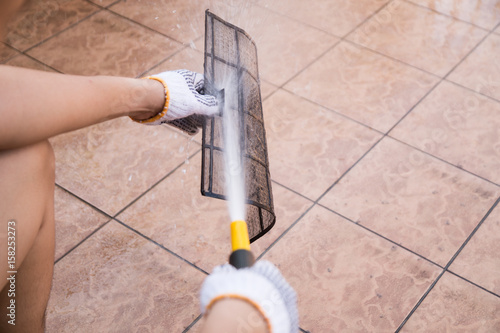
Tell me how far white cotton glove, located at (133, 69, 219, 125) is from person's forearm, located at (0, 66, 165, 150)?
16 cm

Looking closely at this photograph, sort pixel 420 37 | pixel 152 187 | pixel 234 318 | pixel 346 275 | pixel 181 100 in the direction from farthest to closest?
1. pixel 420 37
2. pixel 152 187
3. pixel 346 275
4. pixel 181 100
5. pixel 234 318

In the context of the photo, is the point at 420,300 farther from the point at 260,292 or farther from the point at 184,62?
the point at 184,62

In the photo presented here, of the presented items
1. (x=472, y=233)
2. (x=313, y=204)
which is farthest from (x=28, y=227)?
(x=472, y=233)

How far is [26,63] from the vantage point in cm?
208

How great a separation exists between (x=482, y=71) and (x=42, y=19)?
1.73 metres

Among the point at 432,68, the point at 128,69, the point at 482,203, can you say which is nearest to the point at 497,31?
the point at 432,68

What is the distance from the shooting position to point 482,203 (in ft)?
5.44

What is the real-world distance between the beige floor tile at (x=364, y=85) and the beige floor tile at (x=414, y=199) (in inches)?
7.0

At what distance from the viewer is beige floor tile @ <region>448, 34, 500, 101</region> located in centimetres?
207

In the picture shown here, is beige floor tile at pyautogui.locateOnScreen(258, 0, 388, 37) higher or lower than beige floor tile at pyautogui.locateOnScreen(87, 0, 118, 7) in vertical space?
lower

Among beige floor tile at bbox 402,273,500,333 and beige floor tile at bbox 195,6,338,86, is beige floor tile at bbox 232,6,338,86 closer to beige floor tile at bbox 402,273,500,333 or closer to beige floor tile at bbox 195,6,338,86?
beige floor tile at bbox 195,6,338,86

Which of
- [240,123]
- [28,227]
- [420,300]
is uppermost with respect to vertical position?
[28,227]

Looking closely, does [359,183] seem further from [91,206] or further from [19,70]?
[19,70]

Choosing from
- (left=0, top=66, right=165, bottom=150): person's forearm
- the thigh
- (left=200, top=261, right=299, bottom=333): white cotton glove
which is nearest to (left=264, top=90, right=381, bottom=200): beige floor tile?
(left=0, top=66, right=165, bottom=150): person's forearm
